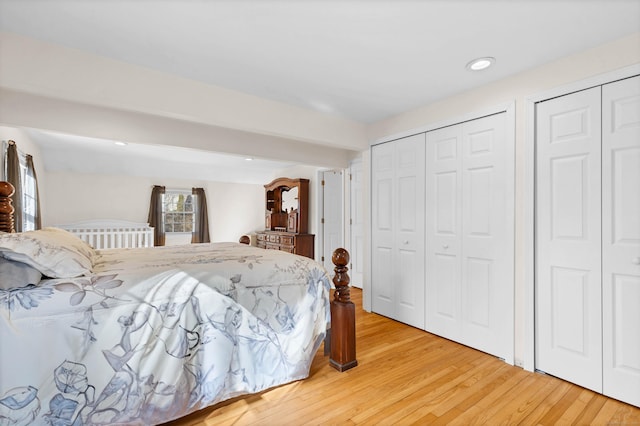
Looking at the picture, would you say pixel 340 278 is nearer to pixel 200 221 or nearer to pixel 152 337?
pixel 152 337

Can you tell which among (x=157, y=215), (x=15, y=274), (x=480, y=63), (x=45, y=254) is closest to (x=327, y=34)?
(x=480, y=63)

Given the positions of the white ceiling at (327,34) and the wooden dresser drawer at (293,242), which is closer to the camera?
the white ceiling at (327,34)

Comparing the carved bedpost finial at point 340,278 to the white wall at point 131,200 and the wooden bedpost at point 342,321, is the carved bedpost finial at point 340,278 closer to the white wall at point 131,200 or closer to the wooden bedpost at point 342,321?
the wooden bedpost at point 342,321

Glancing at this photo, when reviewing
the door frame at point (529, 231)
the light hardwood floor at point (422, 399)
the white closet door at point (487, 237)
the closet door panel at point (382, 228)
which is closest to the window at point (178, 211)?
the closet door panel at point (382, 228)

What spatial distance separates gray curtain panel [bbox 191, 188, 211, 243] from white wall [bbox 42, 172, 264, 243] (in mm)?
143

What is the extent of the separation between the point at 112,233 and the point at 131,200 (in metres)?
0.73

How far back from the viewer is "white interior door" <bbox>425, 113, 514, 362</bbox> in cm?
254

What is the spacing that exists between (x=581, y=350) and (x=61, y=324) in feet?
10.4

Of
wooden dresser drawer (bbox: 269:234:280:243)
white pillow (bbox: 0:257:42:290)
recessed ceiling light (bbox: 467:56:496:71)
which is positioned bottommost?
wooden dresser drawer (bbox: 269:234:280:243)

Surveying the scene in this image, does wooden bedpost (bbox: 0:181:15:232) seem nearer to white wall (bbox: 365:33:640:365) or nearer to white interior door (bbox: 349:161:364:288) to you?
white wall (bbox: 365:33:640:365)

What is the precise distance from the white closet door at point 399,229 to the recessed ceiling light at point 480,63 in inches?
34.9

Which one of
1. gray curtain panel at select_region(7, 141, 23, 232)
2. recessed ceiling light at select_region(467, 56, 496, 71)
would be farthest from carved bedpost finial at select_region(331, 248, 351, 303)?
gray curtain panel at select_region(7, 141, 23, 232)

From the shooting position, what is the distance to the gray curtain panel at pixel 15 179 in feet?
9.98

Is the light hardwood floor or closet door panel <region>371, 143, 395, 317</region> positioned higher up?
closet door panel <region>371, 143, 395, 317</region>
